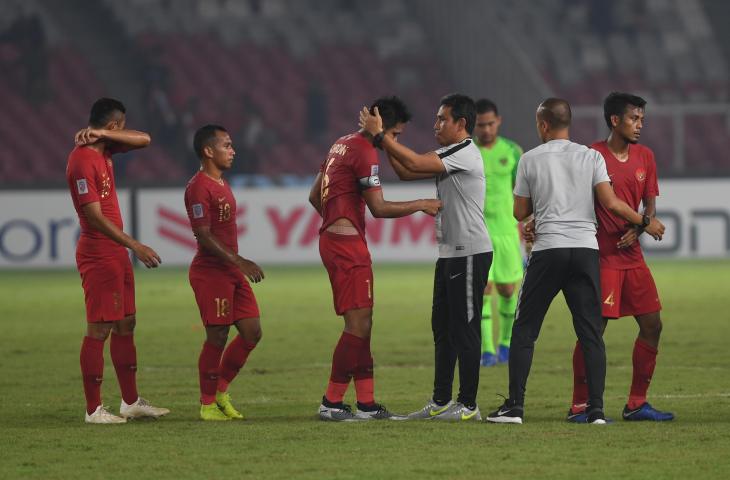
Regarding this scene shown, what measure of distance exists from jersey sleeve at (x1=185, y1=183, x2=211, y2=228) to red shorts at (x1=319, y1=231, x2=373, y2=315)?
74cm

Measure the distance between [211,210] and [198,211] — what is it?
0.10 meters

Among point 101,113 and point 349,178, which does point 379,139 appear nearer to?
point 349,178

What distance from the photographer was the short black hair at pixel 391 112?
25.9 ft

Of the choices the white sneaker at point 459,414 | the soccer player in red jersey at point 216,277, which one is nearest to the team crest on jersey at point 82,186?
the soccer player in red jersey at point 216,277

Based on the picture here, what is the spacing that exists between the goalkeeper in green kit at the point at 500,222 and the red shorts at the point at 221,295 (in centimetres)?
343

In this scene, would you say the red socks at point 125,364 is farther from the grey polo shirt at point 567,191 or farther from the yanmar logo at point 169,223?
the yanmar logo at point 169,223

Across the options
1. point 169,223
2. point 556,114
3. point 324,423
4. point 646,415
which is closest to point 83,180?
point 324,423

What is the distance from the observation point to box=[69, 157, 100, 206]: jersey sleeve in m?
7.91

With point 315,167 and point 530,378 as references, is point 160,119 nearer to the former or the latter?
point 315,167

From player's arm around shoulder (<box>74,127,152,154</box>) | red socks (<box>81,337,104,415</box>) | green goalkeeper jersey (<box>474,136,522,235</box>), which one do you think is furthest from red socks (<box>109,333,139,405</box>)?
green goalkeeper jersey (<box>474,136,522,235</box>)

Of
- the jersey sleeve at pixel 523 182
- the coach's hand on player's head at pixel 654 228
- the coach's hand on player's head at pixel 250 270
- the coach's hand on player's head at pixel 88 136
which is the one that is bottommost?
the coach's hand on player's head at pixel 250 270

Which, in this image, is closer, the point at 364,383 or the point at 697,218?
the point at 364,383

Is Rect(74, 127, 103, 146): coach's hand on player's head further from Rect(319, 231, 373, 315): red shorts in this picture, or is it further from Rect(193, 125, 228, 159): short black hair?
Rect(319, 231, 373, 315): red shorts

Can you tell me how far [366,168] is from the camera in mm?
7883
